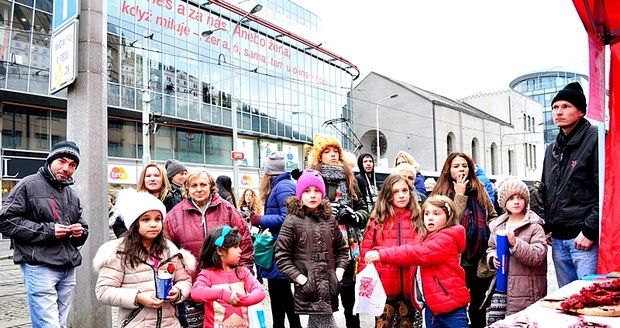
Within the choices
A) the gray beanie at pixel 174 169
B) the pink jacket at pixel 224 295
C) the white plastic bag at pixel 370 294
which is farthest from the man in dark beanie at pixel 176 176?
the white plastic bag at pixel 370 294

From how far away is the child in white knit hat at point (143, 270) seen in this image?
3.75 meters

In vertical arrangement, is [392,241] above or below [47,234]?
below

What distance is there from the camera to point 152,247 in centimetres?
408

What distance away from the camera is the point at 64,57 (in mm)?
5637

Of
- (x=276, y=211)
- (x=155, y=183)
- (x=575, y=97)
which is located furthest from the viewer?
Result: (x=155, y=183)

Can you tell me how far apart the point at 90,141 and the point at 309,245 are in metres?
2.67

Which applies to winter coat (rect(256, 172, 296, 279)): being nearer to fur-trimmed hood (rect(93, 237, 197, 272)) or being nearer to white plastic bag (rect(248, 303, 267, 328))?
fur-trimmed hood (rect(93, 237, 197, 272))

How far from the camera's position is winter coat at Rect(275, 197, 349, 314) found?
4.51m

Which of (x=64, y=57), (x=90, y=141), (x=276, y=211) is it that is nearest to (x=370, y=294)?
(x=276, y=211)

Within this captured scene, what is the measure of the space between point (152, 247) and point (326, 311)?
1567mm

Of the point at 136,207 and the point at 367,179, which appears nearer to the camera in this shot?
the point at 136,207

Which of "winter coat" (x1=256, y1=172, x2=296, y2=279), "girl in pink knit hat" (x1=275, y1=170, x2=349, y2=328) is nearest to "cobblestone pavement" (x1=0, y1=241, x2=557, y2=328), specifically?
"winter coat" (x1=256, y1=172, x2=296, y2=279)

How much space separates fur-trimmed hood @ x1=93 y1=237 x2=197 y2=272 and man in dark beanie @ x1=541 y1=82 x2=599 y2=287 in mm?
3124

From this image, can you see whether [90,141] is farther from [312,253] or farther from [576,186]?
[576,186]
